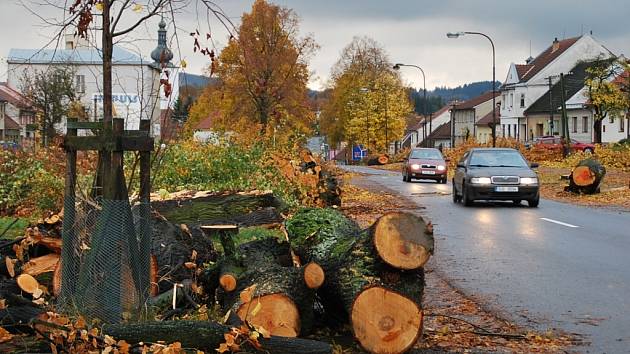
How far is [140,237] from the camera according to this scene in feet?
24.8

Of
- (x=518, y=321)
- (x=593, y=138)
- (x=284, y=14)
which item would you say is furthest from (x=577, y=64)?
(x=518, y=321)

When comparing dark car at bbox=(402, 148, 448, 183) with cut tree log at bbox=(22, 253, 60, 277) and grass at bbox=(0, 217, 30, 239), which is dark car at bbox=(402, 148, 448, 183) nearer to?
grass at bbox=(0, 217, 30, 239)

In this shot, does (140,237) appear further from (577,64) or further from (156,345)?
(577,64)

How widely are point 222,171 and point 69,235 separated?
487 inches

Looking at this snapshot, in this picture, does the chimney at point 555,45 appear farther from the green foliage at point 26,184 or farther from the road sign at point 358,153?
the green foliage at point 26,184

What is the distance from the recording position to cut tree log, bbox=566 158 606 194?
29.9 m

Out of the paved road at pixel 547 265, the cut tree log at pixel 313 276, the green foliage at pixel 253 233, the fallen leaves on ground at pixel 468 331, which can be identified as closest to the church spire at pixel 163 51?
the cut tree log at pixel 313 276

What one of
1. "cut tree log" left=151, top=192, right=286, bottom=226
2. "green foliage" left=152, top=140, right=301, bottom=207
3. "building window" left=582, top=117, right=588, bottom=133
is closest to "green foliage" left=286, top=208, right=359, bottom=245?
"cut tree log" left=151, top=192, right=286, bottom=226

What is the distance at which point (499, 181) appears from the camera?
81.4 feet

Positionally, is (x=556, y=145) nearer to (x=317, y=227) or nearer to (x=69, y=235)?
(x=317, y=227)

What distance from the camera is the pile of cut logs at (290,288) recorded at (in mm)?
6203

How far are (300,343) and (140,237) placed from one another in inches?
74.4

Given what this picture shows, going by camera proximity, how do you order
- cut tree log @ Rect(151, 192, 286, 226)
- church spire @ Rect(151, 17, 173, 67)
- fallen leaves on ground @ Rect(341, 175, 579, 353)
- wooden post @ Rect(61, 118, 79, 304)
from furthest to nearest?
cut tree log @ Rect(151, 192, 286, 226)
fallen leaves on ground @ Rect(341, 175, 579, 353)
wooden post @ Rect(61, 118, 79, 304)
church spire @ Rect(151, 17, 173, 67)

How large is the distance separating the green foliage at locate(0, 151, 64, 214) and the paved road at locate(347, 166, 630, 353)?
271 inches
